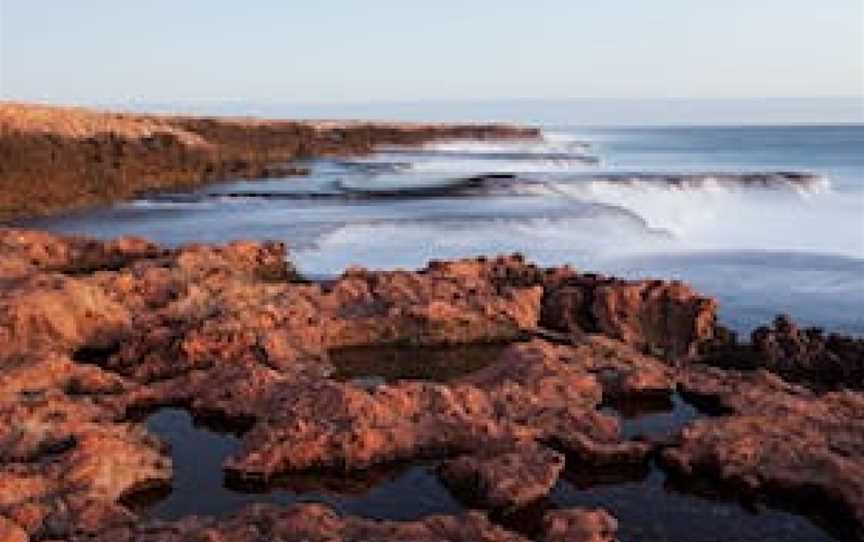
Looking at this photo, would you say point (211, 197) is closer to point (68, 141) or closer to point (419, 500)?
point (68, 141)

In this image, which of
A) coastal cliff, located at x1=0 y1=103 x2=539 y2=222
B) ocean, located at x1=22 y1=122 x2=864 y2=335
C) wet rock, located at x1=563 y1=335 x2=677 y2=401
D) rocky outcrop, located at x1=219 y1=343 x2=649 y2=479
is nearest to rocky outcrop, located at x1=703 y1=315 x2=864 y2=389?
wet rock, located at x1=563 y1=335 x2=677 y2=401

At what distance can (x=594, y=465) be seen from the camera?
45.7 feet

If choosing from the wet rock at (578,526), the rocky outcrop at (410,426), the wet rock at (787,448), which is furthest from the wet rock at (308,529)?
the wet rock at (787,448)

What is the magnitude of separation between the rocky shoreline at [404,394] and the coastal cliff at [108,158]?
2296 cm

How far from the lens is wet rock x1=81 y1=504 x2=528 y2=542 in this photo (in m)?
10.8

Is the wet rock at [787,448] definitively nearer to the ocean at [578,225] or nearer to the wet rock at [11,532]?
the wet rock at [11,532]

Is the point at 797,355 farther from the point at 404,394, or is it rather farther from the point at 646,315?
the point at 404,394

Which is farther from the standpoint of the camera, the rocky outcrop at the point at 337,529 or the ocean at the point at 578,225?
the ocean at the point at 578,225

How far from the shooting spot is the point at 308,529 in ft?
35.7

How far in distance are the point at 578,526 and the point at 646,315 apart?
9399mm

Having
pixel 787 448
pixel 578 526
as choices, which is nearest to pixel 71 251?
pixel 787 448

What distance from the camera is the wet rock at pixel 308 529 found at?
10805 millimetres

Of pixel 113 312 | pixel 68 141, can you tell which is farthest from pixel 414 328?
pixel 68 141

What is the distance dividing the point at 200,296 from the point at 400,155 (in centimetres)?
7885
